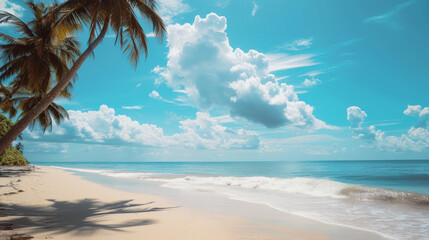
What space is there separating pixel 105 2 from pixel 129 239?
7.27 meters

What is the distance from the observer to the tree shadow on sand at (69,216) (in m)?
5.16

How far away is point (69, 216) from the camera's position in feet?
20.6

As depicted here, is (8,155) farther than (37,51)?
Yes

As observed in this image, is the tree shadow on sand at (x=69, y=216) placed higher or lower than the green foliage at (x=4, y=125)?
lower

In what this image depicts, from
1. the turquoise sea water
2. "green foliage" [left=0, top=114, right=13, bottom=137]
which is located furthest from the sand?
"green foliage" [left=0, top=114, right=13, bottom=137]

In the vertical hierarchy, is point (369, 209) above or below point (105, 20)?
below

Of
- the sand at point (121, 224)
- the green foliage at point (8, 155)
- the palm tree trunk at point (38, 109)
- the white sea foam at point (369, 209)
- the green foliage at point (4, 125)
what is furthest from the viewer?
the green foliage at point (8, 155)

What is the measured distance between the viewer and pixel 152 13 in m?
9.17

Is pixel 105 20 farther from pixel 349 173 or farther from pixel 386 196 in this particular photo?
pixel 349 173

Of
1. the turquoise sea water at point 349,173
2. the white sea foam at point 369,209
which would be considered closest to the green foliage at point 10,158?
the turquoise sea water at point 349,173

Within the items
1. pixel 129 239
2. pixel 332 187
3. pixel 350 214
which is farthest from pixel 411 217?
pixel 129 239

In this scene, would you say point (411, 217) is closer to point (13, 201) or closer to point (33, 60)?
point (13, 201)

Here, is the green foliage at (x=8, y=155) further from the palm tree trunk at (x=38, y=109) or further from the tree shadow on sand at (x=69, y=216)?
the palm tree trunk at (x=38, y=109)

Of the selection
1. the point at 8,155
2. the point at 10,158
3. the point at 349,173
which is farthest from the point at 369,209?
the point at 8,155
